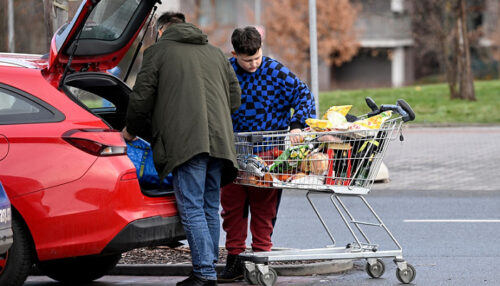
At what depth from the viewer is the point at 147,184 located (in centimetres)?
644

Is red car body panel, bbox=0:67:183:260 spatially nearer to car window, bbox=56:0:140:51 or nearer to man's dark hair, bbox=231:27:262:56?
car window, bbox=56:0:140:51

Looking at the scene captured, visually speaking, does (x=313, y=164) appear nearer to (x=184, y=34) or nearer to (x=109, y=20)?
(x=184, y=34)

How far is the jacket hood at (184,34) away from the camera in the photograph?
6062mm

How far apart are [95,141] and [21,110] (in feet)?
1.69

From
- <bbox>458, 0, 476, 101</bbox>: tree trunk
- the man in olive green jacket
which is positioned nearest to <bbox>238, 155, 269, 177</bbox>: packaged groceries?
the man in olive green jacket

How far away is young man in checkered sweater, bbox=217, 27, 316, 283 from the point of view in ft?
22.3

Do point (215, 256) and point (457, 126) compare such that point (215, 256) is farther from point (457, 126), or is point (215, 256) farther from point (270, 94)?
point (457, 126)

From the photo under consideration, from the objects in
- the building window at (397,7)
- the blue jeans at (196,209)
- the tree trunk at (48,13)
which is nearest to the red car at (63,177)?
the blue jeans at (196,209)

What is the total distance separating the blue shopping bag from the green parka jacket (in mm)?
335

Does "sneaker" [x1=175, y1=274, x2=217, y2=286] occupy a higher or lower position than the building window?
lower

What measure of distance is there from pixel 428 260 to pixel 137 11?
3181mm

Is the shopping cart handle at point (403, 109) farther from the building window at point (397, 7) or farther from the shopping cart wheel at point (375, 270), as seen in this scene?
the building window at point (397, 7)

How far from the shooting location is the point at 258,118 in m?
6.84

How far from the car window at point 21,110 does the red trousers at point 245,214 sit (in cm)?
173
